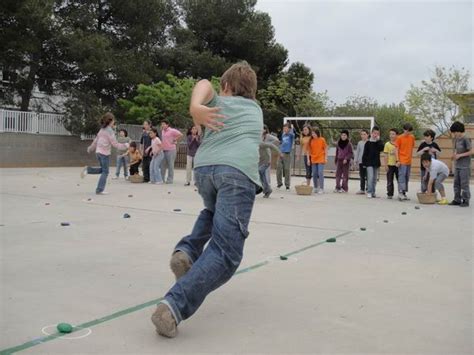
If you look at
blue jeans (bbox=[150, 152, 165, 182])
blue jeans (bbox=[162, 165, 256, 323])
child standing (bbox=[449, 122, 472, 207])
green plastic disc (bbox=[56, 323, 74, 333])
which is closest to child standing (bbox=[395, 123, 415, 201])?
child standing (bbox=[449, 122, 472, 207])

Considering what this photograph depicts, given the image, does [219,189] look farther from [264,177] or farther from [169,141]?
[169,141]

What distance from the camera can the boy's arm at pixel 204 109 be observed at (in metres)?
2.88

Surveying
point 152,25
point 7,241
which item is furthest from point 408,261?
point 152,25

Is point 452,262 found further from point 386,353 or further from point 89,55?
point 89,55

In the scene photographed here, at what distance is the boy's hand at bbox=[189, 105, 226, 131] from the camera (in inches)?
113

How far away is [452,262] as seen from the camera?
5.00 meters

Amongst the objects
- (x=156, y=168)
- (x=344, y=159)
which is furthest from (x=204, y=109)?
(x=156, y=168)

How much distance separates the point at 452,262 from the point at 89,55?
22.3 m

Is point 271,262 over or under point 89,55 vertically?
under

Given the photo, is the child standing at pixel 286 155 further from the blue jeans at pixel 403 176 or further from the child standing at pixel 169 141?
the blue jeans at pixel 403 176

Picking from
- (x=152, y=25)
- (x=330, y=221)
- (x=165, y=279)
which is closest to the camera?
(x=165, y=279)

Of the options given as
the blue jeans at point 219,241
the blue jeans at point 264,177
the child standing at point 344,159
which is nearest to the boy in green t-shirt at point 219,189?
the blue jeans at point 219,241

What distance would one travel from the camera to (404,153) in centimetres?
1127

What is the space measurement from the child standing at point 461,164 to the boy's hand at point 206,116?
8568mm
